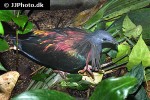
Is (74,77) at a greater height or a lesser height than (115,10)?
lesser

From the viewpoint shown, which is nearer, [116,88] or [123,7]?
[116,88]

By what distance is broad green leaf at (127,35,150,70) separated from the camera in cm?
95

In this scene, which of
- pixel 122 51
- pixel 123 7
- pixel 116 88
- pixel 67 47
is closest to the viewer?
pixel 116 88

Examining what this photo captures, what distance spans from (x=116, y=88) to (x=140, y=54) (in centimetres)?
34

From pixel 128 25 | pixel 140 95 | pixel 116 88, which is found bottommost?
pixel 140 95

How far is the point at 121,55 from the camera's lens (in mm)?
1059

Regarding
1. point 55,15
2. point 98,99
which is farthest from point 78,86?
point 55,15

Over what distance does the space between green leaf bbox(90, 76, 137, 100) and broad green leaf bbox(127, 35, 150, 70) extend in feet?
1.05

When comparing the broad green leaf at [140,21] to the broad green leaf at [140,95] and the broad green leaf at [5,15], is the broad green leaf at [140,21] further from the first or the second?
the broad green leaf at [5,15]

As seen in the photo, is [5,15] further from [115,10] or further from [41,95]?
[115,10]

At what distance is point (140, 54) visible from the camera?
0.96 m

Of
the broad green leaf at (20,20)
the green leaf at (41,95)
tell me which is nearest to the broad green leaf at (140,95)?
the green leaf at (41,95)

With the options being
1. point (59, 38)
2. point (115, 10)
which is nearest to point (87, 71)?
point (59, 38)

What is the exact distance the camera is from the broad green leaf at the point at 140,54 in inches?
37.3
